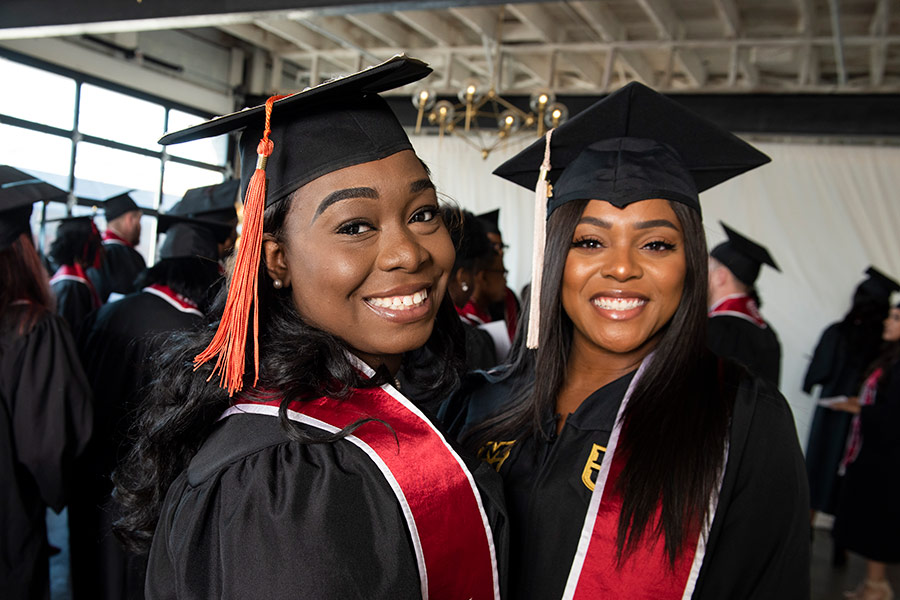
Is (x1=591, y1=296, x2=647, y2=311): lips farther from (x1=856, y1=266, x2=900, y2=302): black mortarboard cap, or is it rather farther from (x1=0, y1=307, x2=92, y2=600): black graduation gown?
(x1=856, y1=266, x2=900, y2=302): black mortarboard cap

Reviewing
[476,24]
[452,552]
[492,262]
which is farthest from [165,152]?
[452,552]

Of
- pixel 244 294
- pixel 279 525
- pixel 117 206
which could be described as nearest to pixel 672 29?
pixel 117 206

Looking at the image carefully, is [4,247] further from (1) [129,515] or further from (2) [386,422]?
(2) [386,422]

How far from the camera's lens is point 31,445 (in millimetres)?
2576

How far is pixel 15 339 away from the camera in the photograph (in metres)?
2.58

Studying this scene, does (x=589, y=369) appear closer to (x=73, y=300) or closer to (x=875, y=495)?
(x=875, y=495)

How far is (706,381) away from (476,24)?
5329 mm

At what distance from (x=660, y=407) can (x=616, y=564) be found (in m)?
0.31

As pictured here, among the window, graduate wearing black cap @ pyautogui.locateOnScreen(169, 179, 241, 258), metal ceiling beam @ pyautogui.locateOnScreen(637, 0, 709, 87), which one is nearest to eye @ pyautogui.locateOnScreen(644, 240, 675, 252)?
graduate wearing black cap @ pyautogui.locateOnScreen(169, 179, 241, 258)

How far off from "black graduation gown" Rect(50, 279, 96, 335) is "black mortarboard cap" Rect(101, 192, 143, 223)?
88 centimetres

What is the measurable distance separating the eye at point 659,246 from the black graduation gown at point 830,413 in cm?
444

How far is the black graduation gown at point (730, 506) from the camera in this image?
132 centimetres

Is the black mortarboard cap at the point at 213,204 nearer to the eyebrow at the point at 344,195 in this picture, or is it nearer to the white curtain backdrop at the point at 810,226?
the eyebrow at the point at 344,195

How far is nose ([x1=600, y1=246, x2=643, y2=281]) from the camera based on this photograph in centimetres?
145
